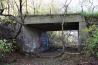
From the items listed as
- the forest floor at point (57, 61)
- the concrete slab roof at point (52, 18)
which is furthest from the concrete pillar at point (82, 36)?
the forest floor at point (57, 61)

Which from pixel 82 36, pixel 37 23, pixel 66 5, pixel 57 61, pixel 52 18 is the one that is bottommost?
pixel 57 61

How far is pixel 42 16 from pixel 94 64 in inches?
179

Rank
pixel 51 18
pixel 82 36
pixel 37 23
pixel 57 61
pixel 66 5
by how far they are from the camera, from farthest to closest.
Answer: pixel 37 23, pixel 51 18, pixel 66 5, pixel 82 36, pixel 57 61

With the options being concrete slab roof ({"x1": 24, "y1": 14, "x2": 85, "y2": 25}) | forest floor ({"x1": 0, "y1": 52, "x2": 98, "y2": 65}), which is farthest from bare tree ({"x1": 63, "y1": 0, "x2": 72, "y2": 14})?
forest floor ({"x1": 0, "y1": 52, "x2": 98, "y2": 65})

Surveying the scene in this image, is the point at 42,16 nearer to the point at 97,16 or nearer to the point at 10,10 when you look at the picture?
the point at 10,10

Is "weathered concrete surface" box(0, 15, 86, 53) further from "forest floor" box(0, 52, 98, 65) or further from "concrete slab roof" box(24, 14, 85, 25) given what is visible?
"forest floor" box(0, 52, 98, 65)

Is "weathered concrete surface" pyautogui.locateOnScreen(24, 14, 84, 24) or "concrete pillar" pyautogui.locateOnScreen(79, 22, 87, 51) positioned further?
"weathered concrete surface" pyautogui.locateOnScreen(24, 14, 84, 24)

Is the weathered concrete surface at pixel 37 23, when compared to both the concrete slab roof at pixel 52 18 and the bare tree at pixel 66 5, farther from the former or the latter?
the bare tree at pixel 66 5

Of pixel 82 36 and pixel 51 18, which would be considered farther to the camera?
pixel 51 18

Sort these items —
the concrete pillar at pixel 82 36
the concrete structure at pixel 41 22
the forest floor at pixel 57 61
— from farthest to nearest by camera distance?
the concrete structure at pixel 41 22, the concrete pillar at pixel 82 36, the forest floor at pixel 57 61

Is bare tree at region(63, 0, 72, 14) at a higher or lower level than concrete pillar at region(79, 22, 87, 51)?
higher

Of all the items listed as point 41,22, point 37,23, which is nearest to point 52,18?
point 41,22

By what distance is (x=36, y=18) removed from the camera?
12.0 metres

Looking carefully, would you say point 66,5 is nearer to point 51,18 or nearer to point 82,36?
point 51,18
